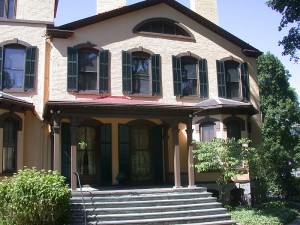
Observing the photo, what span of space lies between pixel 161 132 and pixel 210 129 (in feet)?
7.44

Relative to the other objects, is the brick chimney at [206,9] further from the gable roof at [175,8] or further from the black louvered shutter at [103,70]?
the black louvered shutter at [103,70]

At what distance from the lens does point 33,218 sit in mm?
9953

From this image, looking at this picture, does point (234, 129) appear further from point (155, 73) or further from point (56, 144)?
point (56, 144)

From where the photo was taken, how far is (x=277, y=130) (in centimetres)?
2748

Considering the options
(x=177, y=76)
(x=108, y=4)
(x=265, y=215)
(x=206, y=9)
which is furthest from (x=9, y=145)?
(x=206, y=9)

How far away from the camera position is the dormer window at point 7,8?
1598 cm

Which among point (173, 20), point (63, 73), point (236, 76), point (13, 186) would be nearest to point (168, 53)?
point (173, 20)

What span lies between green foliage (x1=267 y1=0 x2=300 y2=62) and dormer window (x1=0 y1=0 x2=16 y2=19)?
1099cm

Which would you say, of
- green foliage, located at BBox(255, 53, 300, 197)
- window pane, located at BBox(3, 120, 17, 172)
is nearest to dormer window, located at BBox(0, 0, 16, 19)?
window pane, located at BBox(3, 120, 17, 172)

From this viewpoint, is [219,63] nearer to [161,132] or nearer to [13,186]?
[161,132]

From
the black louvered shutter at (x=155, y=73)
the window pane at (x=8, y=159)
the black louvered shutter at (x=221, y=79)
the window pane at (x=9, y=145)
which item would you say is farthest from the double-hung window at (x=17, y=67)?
the black louvered shutter at (x=221, y=79)

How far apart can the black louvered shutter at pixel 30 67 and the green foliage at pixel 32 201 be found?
593 centimetres

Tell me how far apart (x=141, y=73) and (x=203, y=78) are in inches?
118

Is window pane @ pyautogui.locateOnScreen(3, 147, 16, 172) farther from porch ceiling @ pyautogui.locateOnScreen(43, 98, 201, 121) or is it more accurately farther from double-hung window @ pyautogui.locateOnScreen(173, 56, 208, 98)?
double-hung window @ pyautogui.locateOnScreen(173, 56, 208, 98)
